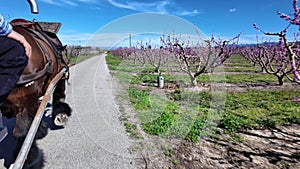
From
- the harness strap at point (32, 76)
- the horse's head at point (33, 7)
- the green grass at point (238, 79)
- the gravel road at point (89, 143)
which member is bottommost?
the gravel road at point (89, 143)

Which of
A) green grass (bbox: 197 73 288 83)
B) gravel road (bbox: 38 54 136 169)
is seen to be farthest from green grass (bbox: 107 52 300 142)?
green grass (bbox: 197 73 288 83)

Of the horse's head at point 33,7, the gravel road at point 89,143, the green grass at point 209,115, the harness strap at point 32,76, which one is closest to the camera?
the horse's head at point 33,7

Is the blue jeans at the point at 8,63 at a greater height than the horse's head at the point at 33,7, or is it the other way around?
the horse's head at the point at 33,7

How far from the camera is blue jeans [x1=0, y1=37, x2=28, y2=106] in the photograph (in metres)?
1.65

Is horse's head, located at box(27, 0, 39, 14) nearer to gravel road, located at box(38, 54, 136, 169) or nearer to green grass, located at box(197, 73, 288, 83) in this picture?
gravel road, located at box(38, 54, 136, 169)

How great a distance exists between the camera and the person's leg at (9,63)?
65.1 inches

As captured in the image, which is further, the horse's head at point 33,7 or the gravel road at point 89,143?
the gravel road at point 89,143

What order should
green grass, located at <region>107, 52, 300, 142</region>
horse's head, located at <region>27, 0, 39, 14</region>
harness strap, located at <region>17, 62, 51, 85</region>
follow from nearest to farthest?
horse's head, located at <region>27, 0, 39, 14</region> → harness strap, located at <region>17, 62, 51, 85</region> → green grass, located at <region>107, 52, 300, 142</region>

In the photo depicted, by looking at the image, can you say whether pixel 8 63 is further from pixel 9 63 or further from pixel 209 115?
pixel 209 115

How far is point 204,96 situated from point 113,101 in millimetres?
3369

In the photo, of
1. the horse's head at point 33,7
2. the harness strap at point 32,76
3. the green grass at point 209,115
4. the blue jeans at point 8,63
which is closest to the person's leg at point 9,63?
the blue jeans at point 8,63

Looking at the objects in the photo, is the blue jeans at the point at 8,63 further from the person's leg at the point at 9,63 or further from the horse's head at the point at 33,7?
the horse's head at the point at 33,7

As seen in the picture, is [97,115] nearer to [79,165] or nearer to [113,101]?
[113,101]

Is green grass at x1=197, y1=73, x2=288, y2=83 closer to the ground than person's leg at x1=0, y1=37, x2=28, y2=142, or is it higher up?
closer to the ground
